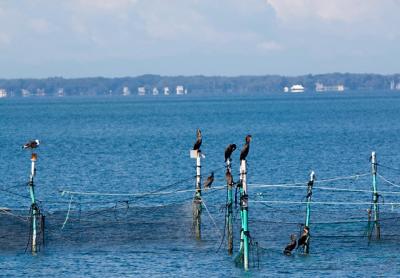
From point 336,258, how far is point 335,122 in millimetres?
124349

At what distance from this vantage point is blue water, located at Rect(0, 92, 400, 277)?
37.9m

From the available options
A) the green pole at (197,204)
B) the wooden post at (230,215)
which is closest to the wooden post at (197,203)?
the green pole at (197,204)

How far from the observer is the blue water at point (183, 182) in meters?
37.9

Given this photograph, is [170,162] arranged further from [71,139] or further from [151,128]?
[151,128]

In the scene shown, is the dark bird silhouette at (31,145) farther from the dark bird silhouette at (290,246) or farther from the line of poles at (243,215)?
the dark bird silhouette at (290,246)

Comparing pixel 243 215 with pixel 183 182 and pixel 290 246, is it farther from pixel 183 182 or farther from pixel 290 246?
pixel 183 182

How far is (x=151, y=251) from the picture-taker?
4012 centimetres

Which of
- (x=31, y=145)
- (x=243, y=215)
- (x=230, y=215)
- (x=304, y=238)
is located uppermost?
(x=31, y=145)

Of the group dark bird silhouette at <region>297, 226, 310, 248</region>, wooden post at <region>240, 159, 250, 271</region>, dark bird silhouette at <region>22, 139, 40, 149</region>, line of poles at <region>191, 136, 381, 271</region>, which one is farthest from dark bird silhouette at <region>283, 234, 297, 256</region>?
dark bird silhouette at <region>22, 139, 40, 149</region>

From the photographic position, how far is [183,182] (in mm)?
66562

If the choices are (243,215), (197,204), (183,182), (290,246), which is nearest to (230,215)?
(290,246)

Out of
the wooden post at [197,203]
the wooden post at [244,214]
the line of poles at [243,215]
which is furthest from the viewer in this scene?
the wooden post at [197,203]

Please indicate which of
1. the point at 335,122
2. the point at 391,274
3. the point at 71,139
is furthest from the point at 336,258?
the point at 335,122

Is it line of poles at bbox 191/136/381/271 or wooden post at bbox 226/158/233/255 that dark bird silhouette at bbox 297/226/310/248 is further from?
wooden post at bbox 226/158/233/255
